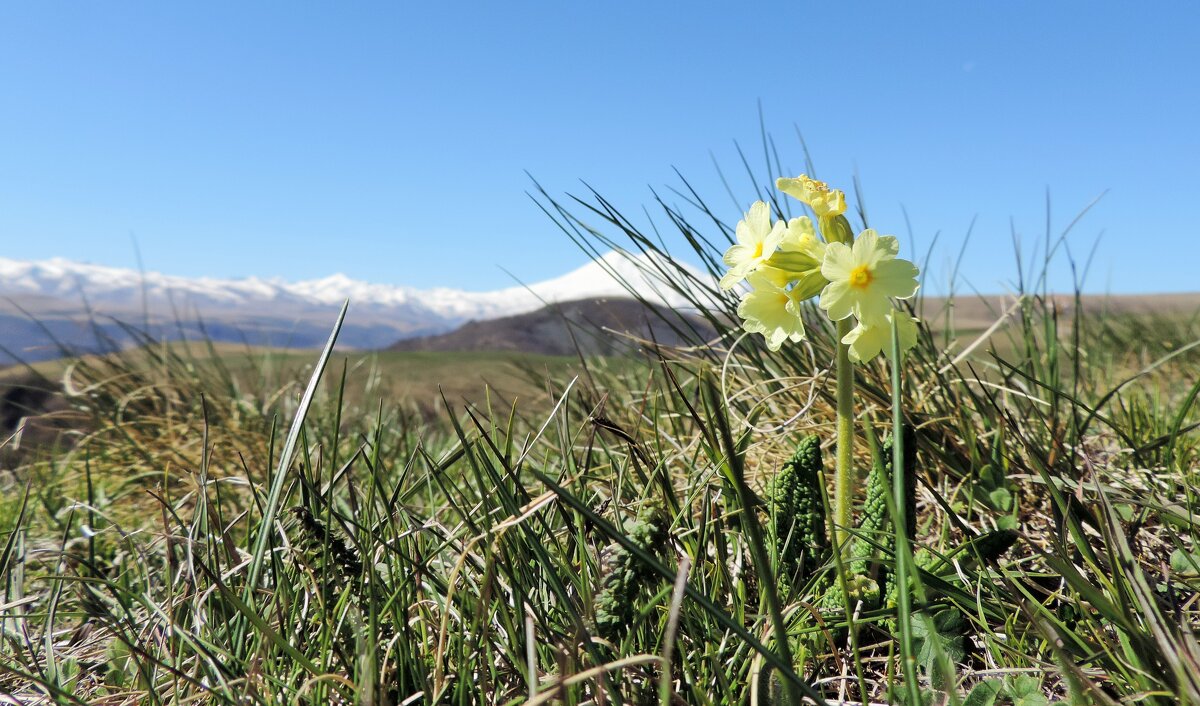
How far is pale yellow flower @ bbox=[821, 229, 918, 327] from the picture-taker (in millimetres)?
1167

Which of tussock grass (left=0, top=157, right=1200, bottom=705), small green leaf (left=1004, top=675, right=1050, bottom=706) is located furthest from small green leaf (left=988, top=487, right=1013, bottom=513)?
small green leaf (left=1004, top=675, right=1050, bottom=706)

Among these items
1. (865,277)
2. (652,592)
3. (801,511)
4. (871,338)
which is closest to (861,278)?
(865,277)

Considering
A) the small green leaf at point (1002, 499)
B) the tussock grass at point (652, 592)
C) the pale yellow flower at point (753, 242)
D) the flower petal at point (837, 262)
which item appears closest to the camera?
the tussock grass at point (652, 592)

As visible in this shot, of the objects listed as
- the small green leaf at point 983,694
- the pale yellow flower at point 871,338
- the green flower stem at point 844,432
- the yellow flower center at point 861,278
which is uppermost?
the yellow flower center at point 861,278

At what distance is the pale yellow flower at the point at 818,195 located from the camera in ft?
4.28

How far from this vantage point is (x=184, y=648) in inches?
47.5

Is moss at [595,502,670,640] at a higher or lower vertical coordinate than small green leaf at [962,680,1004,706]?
higher

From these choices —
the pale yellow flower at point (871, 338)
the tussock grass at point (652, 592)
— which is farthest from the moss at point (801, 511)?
the pale yellow flower at point (871, 338)

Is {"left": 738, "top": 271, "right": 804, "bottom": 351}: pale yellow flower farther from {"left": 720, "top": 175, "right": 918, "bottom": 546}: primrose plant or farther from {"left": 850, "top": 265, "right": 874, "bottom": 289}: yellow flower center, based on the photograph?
{"left": 850, "top": 265, "right": 874, "bottom": 289}: yellow flower center

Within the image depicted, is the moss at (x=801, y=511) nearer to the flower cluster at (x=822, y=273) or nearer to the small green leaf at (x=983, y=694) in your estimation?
the flower cluster at (x=822, y=273)

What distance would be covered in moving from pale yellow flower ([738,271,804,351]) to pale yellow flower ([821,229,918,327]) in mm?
97

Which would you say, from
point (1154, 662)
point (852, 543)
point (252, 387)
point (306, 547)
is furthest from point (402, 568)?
point (252, 387)

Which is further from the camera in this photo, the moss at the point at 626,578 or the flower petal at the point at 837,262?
the flower petal at the point at 837,262

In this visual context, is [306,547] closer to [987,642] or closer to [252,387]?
[987,642]
